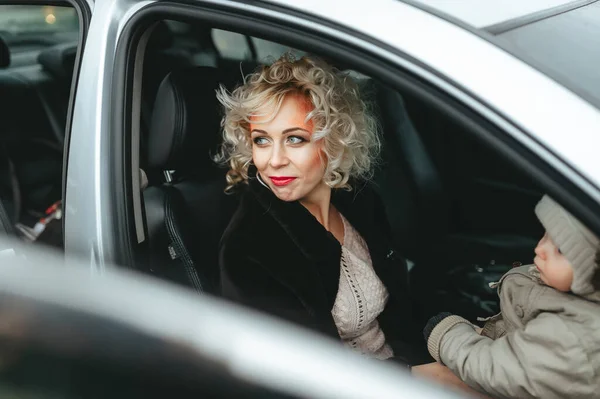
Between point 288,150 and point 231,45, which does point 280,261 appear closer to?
point 288,150

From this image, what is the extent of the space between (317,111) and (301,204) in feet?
0.81

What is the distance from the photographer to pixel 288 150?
1797 mm

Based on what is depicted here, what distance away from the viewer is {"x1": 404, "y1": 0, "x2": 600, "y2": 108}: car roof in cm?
121

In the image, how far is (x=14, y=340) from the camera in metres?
0.93

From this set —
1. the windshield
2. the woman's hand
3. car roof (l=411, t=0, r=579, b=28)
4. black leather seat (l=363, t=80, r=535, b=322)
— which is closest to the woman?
the woman's hand

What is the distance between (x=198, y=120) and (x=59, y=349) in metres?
1.18

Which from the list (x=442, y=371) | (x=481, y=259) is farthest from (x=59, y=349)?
(x=481, y=259)

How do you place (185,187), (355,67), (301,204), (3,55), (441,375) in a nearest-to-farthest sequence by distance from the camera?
(355,67) < (441,375) < (301,204) < (185,187) < (3,55)

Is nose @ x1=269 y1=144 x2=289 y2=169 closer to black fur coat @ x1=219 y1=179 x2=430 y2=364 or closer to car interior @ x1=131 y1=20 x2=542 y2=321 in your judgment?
black fur coat @ x1=219 y1=179 x2=430 y2=364

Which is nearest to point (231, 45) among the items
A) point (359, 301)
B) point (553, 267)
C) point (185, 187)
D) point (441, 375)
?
point (185, 187)

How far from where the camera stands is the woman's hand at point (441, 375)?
1.68 m

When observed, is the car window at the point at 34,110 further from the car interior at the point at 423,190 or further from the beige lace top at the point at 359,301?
the beige lace top at the point at 359,301

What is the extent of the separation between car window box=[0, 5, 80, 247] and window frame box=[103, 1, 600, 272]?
2.26 meters

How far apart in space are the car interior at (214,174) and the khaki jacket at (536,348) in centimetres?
25
